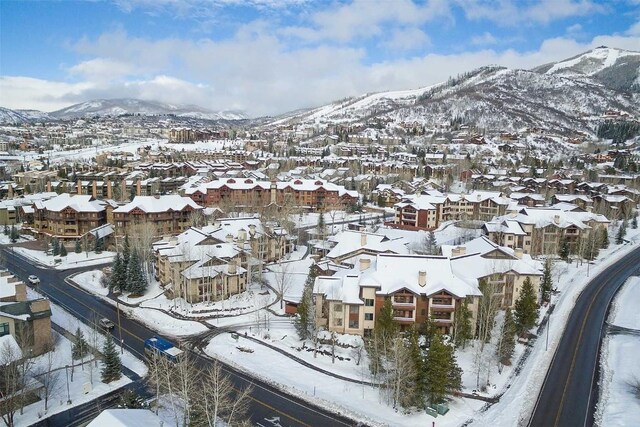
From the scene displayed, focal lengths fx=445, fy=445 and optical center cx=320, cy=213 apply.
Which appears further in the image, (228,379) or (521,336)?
(521,336)

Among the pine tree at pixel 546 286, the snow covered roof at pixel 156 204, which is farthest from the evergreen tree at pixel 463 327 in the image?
the snow covered roof at pixel 156 204

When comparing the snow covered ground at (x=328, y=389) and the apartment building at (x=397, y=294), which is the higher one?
the apartment building at (x=397, y=294)

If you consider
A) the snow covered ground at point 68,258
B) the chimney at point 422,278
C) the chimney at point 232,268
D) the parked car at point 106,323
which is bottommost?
the parked car at point 106,323

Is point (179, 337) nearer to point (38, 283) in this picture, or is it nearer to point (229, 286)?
point (229, 286)

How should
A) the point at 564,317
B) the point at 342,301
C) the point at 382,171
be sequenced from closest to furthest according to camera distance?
the point at 342,301 < the point at 564,317 < the point at 382,171

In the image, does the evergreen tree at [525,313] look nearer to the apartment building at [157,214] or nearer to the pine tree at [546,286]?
the pine tree at [546,286]

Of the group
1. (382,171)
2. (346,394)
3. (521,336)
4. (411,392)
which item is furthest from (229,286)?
(382,171)

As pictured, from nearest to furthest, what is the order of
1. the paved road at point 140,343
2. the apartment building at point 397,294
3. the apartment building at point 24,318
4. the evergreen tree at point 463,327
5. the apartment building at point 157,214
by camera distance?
the paved road at point 140,343 < the apartment building at point 24,318 < the evergreen tree at point 463,327 < the apartment building at point 397,294 < the apartment building at point 157,214
